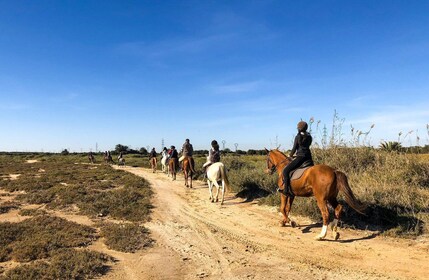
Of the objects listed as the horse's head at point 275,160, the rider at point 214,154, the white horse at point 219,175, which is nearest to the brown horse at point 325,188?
the horse's head at point 275,160

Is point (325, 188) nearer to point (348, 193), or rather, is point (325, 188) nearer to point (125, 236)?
point (348, 193)

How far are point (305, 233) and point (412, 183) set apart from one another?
6.01 meters

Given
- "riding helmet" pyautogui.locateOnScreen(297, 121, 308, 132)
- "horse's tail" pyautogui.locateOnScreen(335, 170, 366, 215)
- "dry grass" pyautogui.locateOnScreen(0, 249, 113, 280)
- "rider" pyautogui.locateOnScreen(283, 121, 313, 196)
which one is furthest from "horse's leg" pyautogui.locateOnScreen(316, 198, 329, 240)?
"dry grass" pyautogui.locateOnScreen(0, 249, 113, 280)

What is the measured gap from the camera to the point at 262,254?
24.7 feet

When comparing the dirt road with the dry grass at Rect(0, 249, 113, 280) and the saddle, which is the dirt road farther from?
the saddle

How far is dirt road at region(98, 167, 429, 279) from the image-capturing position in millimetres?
6430

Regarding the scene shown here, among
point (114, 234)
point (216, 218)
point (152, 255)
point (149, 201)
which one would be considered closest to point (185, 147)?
point (149, 201)

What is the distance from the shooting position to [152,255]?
7609 mm

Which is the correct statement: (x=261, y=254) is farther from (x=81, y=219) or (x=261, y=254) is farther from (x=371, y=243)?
(x=81, y=219)

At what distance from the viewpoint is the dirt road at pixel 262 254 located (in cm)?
643

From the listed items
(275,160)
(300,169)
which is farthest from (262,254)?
(275,160)

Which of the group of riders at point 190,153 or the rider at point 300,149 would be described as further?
the group of riders at point 190,153

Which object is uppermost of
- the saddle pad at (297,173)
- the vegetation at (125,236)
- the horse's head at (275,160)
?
the horse's head at (275,160)

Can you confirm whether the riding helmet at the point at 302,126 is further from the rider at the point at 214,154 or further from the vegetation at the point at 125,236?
the rider at the point at 214,154
